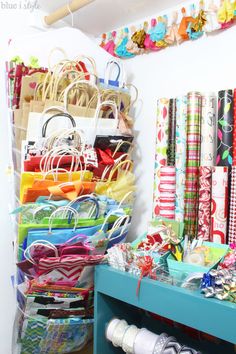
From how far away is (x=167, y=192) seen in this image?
4.21 feet

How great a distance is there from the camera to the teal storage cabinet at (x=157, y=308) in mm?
841

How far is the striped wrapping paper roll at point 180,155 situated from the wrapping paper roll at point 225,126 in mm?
135

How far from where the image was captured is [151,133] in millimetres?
1564

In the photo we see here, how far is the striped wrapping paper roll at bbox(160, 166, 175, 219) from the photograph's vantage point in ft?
4.21

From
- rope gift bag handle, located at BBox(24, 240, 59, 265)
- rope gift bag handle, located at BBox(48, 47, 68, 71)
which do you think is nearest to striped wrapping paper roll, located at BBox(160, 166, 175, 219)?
rope gift bag handle, located at BBox(24, 240, 59, 265)

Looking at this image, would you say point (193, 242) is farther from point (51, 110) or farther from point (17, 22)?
point (17, 22)

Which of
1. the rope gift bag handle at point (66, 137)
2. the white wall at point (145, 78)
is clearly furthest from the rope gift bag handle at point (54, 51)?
the rope gift bag handle at point (66, 137)

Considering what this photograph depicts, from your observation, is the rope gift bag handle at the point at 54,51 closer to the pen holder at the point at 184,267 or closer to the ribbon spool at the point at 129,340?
the pen holder at the point at 184,267

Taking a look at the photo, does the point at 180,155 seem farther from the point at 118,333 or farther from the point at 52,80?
the point at 118,333

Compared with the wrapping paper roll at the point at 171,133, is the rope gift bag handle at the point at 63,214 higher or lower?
lower

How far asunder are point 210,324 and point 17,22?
1.38 m

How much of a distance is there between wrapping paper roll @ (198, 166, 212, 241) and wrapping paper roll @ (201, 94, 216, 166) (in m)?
0.05

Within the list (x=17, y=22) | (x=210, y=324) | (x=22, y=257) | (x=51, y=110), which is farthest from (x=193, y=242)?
(x=17, y=22)

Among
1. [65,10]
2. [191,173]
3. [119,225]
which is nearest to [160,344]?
[119,225]
